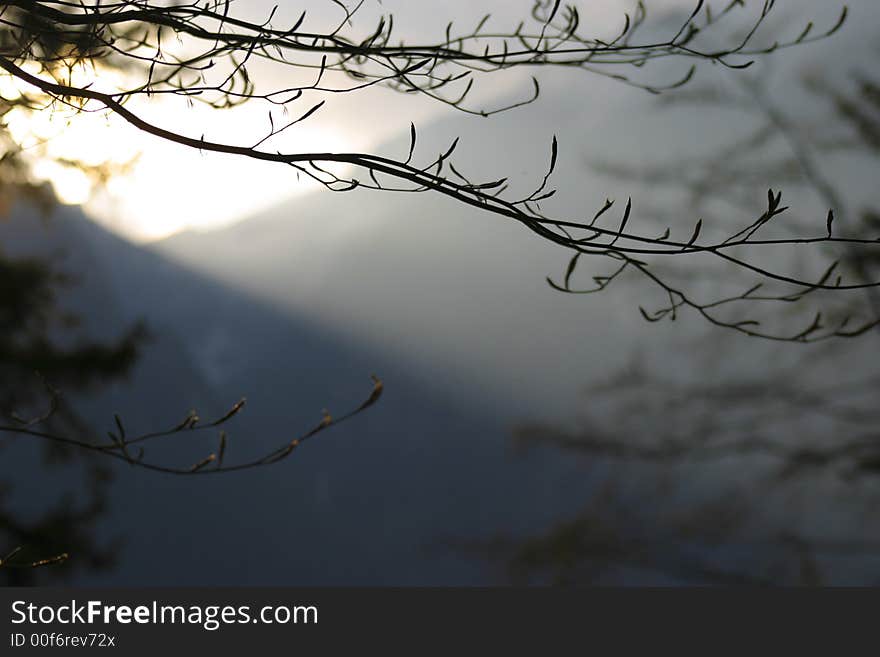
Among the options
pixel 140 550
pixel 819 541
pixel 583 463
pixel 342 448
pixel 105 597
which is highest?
pixel 342 448

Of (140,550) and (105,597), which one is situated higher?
(140,550)

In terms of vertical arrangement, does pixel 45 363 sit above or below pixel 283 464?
below

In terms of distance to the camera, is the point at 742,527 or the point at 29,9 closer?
the point at 29,9

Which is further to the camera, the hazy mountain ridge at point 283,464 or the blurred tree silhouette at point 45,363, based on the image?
the hazy mountain ridge at point 283,464

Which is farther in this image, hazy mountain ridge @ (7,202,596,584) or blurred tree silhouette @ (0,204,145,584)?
hazy mountain ridge @ (7,202,596,584)

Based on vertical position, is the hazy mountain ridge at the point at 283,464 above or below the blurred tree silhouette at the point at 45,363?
above

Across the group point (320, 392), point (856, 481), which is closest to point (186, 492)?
point (320, 392)

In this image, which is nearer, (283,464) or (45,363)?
(45,363)

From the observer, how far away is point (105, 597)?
3189 millimetres

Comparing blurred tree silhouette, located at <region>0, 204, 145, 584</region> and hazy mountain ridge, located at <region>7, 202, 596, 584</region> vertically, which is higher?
hazy mountain ridge, located at <region>7, 202, 596, 584</region>

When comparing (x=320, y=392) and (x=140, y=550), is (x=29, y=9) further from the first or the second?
(x=320, y=392)

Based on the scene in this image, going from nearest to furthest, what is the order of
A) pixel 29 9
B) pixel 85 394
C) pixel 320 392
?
pixel 29 9 < pixel 85 394 < pixel 320 392

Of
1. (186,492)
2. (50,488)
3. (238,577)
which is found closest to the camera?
(50,488)

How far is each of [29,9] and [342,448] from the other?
73.2 metres
